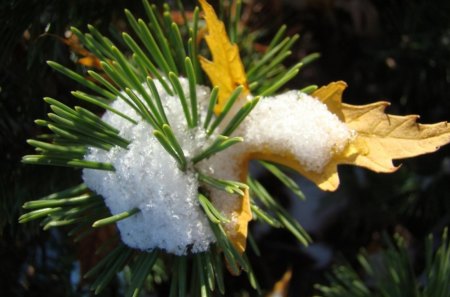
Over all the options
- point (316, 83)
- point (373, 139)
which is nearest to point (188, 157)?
point (373, 139)

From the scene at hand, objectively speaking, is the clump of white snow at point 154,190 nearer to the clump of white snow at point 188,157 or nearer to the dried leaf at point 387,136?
the clump of white snow at point 188,157

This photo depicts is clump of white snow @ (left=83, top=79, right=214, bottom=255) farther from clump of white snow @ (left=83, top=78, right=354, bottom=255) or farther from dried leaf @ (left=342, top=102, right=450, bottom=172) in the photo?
dried leaf @ (left=342, top=102, right=450, bottom=172)

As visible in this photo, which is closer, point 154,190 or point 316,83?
point 154,190

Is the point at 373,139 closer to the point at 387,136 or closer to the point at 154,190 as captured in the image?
the point at 387,136

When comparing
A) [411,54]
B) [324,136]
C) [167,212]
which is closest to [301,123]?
[324,136]

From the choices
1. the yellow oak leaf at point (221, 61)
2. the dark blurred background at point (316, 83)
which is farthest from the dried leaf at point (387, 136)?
the dark blurred background at point (316, 83)

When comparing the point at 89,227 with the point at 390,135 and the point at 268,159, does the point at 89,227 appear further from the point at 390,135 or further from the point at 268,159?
the point at 390,135
